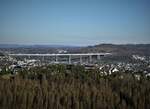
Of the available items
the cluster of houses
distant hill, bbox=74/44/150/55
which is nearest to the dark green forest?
the cluster of houses

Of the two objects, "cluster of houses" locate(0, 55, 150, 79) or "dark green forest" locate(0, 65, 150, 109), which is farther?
"cluster of houses" locate(0, 55, 150, 79)

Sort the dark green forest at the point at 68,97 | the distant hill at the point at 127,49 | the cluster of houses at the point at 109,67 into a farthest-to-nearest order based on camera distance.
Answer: the distant hill at the point at 127,49, the cluster of houses at the point at 109,67, the dark green forest at the point at 68,97

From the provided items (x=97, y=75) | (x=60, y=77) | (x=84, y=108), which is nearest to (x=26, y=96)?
(x=84, y=108)

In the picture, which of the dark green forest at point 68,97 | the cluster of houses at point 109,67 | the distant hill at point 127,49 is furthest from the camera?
the distant hill at point 127,49

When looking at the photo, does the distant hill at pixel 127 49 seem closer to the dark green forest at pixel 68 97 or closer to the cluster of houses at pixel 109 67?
the cluster of houses at pixel 109 67

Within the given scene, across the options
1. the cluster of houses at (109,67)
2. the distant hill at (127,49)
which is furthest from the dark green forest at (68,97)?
the distant hill at (127,49)

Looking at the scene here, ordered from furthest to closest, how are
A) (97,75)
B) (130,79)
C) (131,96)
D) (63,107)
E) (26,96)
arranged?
(97,75)
(130,79)
(131,96)
(26,96)
(63,107)

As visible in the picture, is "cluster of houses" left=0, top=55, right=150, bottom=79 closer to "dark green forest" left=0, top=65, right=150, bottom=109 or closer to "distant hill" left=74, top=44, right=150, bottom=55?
"dark green forest" left=0, top=65, right=150, bottom=109

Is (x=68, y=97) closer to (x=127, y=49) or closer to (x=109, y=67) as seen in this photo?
(x=109, y=67)

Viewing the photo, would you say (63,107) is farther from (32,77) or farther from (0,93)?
(32,77)

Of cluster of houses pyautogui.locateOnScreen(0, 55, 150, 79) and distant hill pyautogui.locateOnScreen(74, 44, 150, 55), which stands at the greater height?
distant hill pyautogui.locateOnScreen(74, 44, 150, 55)

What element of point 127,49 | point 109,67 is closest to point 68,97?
point 109,67
